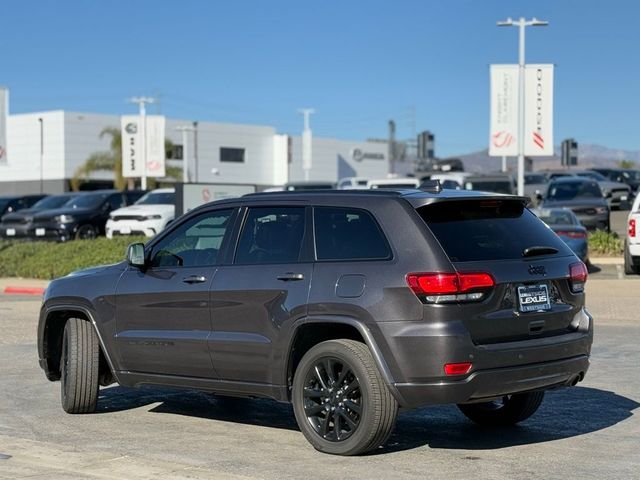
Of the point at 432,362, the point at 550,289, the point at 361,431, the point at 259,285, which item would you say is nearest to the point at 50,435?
the point at 259,285

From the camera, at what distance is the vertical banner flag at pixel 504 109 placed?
30.3 m

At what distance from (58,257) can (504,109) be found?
12.9 m

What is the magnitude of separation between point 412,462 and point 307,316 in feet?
3.90

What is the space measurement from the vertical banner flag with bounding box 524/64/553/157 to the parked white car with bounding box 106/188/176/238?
10111 millimetres

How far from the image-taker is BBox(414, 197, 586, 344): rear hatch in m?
6.89

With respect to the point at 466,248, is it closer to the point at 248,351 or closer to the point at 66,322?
the point at 248,351

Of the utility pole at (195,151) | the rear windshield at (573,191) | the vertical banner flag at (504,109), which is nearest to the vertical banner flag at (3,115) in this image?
the vertical banner flag at (504,109)

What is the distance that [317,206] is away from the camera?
7.77 m

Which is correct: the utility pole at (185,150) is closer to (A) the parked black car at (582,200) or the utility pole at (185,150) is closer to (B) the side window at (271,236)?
(A) the parked black car at (582,200)

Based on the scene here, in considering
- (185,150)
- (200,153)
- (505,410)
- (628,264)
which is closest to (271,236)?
(505,410)

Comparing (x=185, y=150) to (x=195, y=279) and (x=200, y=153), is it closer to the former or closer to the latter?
(x=200, y=153)

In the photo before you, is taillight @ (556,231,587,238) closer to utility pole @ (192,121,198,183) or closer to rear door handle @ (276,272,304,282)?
rear door handle @ (276,272,304,282)

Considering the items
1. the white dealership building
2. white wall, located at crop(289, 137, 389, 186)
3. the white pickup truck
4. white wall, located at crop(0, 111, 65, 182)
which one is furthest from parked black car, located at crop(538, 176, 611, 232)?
white wall, located at crop(289, 137, 389, 186)

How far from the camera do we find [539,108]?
30.1 meters
